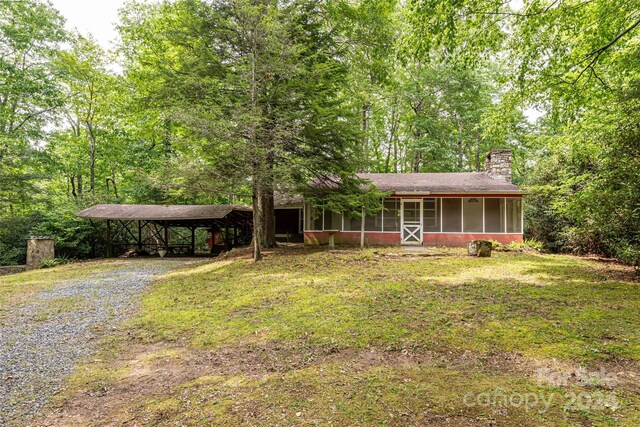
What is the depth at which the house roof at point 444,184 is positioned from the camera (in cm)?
1407

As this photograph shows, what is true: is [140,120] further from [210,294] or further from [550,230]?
[550,230]

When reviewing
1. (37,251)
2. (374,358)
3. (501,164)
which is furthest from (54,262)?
(501,164)

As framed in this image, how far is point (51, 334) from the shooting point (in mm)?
4785

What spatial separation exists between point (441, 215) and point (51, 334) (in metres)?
14.1

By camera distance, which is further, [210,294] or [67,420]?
[210,294]

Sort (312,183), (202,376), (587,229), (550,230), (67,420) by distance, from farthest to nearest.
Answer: (550,230) < (312,183) < (587,229) < (202,376) < (67,420)

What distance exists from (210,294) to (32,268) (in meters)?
11.5

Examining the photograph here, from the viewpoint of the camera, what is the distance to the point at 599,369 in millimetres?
3156

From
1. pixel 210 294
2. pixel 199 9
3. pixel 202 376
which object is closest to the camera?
pixel 202 376

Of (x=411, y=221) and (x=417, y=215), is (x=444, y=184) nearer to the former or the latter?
(x=417, y=215)

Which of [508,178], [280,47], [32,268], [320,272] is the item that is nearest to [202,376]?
[320,272]

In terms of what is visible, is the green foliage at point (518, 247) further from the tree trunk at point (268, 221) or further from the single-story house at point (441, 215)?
the tree trunk at point (268, 221)


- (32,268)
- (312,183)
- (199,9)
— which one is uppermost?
(199,9)

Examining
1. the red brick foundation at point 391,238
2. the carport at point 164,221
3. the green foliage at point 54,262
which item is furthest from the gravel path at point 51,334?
the red brick foundation at point 391,238
